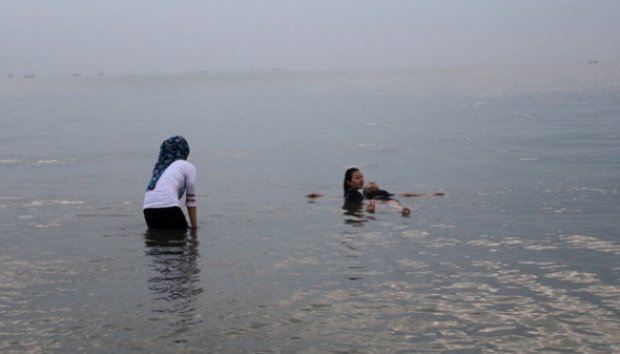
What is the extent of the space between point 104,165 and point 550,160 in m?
13.6

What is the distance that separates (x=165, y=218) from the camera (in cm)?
1402

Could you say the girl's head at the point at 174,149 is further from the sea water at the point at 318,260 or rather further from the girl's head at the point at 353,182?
the girl's head at the point at 353,182

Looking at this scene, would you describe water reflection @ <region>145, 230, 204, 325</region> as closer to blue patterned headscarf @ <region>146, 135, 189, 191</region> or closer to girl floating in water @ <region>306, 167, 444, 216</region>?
blue patterned headscarf @ <region>146, 135, 189, 191</region>

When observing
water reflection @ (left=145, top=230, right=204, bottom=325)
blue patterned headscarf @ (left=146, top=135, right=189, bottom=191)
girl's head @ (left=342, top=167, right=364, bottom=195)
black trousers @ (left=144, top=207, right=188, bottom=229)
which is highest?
blue patterned headscarf @ (left=146, top=135, right=189, bottom=191)

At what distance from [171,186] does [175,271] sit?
2.62 meters

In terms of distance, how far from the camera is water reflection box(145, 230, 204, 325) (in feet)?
31.5

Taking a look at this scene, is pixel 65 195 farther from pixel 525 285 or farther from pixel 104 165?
pixel 525 285

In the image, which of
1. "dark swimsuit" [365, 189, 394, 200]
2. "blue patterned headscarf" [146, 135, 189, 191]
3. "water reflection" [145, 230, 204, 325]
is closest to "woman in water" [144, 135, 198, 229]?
"blue patterned headscarf" [146, 135, 189, 191]

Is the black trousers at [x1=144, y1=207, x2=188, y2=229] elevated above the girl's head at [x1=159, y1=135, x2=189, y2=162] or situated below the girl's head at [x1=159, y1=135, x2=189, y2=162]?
below

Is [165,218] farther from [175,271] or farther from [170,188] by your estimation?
[175,271]

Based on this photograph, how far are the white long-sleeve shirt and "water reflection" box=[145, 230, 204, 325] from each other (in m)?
0.54

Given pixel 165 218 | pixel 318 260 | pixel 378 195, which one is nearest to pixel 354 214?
pixel 378 195

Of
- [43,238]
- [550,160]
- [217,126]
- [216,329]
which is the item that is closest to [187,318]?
[216,329]

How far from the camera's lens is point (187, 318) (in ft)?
30.0
